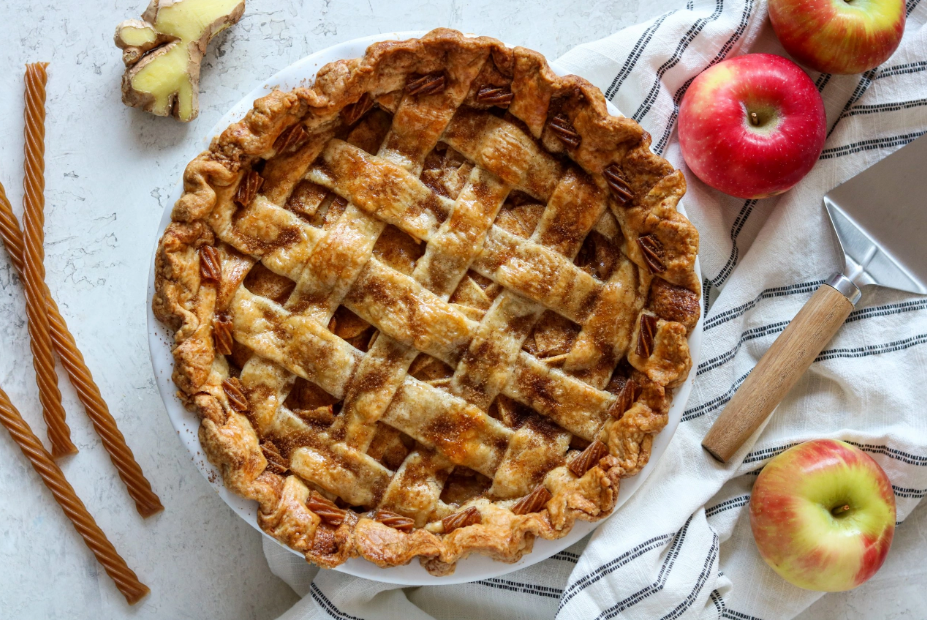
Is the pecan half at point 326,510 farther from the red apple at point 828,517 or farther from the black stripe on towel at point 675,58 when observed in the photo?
the black stripe on towel at point 675,58

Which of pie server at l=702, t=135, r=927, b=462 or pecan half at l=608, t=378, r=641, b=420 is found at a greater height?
pie server at l=702, t=135, r=927, b=462

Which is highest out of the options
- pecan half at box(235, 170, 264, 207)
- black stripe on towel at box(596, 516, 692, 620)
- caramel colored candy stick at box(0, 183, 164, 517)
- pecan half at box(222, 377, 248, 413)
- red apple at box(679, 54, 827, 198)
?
red apple at box(679, 54, 827, 198)

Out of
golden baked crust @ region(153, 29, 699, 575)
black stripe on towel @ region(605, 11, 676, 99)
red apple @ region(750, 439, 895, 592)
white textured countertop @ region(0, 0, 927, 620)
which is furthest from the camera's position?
white textured countertop @ region(0, 0, 927, 620)

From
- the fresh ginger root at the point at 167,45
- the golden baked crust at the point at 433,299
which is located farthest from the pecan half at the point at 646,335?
the fresh ginger root at the point at 167,45

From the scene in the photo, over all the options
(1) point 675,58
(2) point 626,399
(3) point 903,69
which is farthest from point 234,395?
(3) point 903,69

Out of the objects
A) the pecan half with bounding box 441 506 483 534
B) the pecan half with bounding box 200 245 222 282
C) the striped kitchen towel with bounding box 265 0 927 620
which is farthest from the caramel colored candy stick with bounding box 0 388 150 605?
the pecan half with bounding box 441 506 483 534

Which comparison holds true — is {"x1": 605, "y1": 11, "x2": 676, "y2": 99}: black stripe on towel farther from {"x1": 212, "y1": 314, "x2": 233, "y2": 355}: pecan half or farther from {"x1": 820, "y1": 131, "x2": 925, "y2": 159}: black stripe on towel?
{"x1": 212, "y1": 314, "x2": 233, "y2": 355}: pecan half

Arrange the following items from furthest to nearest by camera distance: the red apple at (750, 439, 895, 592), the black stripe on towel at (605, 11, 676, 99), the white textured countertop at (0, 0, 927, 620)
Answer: the white textured countertop at (0, 0, 927, 620) < the black stripe on towel at (605, 11, 676, 99) < the red apple at (750, 439, 895, 592)

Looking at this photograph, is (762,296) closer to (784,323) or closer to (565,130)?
(784,323)

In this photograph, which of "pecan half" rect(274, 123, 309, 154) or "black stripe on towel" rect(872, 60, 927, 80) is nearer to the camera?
"pecan half" rect(274, 123, 309, 154)
